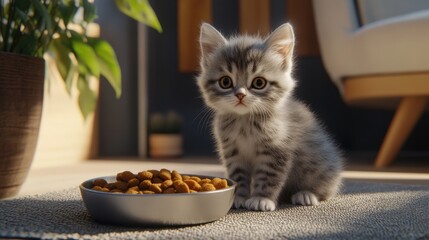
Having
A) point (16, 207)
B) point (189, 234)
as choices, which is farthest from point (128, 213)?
point (16, 207)

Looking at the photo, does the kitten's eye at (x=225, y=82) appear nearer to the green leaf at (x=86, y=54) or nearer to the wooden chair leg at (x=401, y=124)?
the green leaf at (x=86, y=54)

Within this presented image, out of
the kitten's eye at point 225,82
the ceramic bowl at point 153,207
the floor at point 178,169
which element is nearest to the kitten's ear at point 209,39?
the kitten's eye at point 225,82

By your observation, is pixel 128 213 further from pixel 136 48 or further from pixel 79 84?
pixel 136 48

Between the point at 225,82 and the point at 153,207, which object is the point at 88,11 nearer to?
the point at 225,82

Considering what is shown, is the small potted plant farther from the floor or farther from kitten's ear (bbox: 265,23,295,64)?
kitten's ear (bbox: 265,23,295,64)

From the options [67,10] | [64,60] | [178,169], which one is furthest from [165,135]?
[67,10]

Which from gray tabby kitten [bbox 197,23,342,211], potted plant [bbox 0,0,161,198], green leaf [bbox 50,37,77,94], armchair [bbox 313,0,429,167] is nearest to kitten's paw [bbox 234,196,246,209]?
gray tabby kitten [bbox 197,23,342,211]

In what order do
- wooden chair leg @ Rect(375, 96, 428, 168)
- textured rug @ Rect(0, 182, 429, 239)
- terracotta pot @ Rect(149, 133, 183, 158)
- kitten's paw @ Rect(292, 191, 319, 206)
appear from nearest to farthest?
textured rug @ Rect(0, 182, 429, 239)
kitten's paw @ Rect(292, 191, 319, 206)
wooden chair leg @ Rect(375, 96, 428, 168)
terracotta pot @ Rect(149, 133, 183, 158)
